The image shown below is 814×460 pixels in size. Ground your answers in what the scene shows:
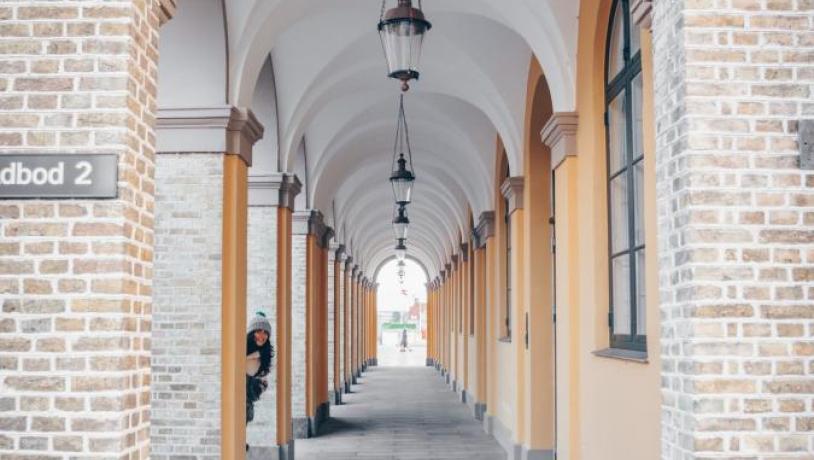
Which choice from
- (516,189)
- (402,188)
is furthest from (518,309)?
(402,188)

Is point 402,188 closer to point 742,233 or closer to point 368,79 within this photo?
point 368,79

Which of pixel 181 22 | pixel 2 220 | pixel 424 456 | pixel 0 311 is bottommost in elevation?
pixel 424 456

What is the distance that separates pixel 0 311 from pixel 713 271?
3100 millimetres

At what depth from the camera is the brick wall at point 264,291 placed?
11.3 meters

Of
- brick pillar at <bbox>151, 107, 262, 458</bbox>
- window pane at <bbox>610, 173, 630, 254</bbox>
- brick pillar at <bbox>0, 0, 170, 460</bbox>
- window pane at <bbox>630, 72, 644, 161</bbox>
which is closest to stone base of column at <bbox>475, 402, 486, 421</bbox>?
brick pillar at <bbox>151, 107, 262, 458</bbox>

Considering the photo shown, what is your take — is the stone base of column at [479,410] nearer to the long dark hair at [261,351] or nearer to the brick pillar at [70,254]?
the long dark hair at [261,351]

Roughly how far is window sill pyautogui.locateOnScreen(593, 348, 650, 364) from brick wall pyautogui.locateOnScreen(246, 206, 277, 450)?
512 centimetres

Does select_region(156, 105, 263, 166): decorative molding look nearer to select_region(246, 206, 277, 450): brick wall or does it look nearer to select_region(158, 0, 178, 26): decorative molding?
select_region(246, 206, 277, 450): brick wall

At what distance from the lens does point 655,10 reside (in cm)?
461

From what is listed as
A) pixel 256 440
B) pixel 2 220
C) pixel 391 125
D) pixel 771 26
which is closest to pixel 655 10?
pixel 771 26

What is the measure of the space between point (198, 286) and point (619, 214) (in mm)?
3654

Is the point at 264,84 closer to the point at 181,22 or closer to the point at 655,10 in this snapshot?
the point at 181,22

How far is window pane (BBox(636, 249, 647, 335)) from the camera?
6367 mm

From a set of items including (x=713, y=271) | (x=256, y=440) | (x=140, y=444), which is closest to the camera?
(x=713, y=271)
